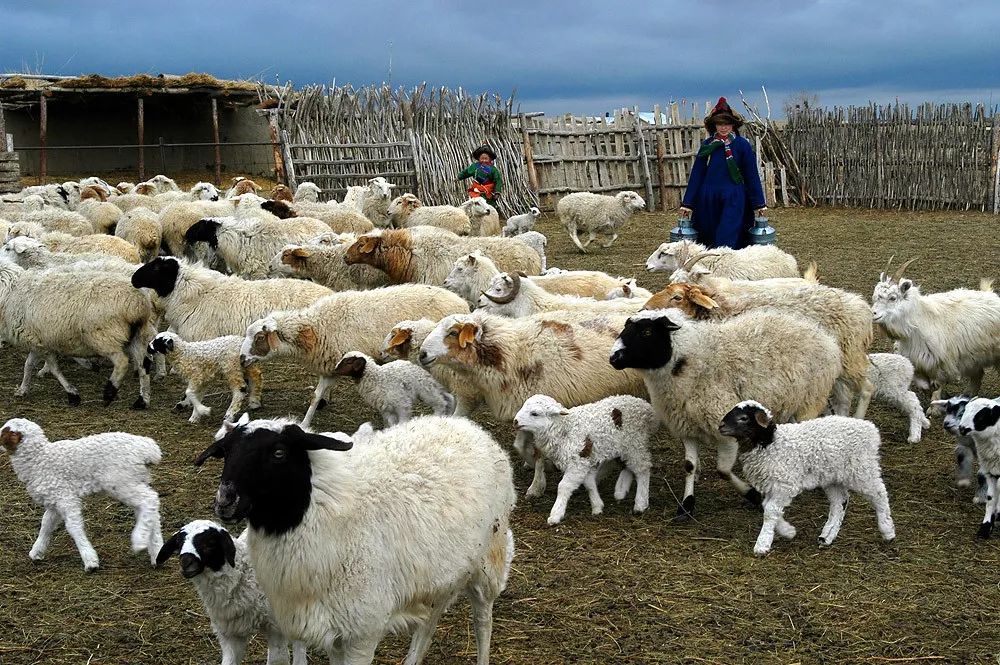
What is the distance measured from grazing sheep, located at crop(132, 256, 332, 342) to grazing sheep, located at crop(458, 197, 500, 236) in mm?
7196

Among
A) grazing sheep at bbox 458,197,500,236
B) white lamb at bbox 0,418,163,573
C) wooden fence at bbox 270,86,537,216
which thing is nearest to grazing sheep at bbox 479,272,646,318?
white lamb at bbox 0,418,163,573

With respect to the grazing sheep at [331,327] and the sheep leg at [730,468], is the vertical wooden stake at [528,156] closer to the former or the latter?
the grazing sheep at [331,327]

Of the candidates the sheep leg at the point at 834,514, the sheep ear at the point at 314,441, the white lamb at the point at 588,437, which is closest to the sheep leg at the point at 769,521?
the sheep leg at the point at 834,514

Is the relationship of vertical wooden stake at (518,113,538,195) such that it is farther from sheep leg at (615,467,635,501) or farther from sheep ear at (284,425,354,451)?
sheep ear at (284,425,354,451)

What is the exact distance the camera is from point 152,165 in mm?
28203

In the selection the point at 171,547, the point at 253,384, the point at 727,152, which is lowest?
the point at 171,547

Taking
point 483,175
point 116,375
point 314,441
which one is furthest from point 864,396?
point 483,175

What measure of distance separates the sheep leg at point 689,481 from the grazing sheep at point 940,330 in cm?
248

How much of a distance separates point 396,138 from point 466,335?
15592mm

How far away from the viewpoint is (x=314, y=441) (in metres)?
3.44

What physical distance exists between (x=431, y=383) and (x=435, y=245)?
11.4 ft

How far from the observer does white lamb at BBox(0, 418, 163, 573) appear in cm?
528

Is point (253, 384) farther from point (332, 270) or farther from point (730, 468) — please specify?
point (730, 468)

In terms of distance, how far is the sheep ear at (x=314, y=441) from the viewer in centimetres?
344
